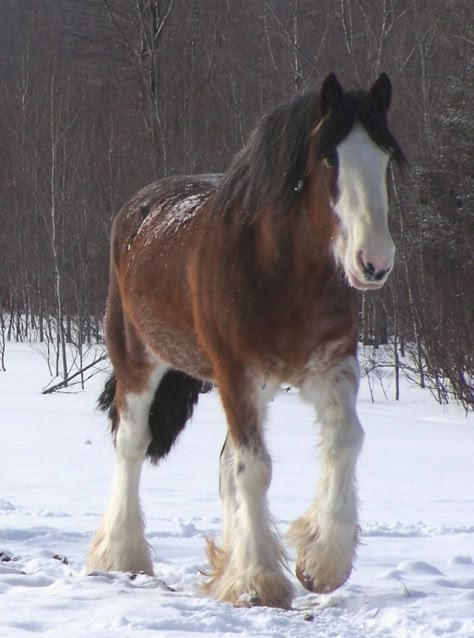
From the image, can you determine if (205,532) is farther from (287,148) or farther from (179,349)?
(287,148)

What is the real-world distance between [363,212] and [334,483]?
108 cm

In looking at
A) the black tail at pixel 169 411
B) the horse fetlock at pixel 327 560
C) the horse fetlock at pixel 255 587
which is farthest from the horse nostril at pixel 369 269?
the black tail at pixel 169 411

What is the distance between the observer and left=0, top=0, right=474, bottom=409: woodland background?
1457 centimetres

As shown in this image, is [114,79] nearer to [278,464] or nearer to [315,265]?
[278,464]

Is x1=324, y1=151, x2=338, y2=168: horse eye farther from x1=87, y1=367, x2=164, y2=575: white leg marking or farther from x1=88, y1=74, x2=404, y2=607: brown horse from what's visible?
x1=87, y1=367, x2=164, y2=575: white leg marking

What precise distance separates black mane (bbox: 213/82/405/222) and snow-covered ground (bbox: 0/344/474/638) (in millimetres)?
1451

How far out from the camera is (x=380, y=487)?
24.3ft

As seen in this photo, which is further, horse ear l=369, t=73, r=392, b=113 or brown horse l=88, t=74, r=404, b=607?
horse ear l=369, t=73, r=392, b=113

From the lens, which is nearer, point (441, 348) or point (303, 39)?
point (441, 348)

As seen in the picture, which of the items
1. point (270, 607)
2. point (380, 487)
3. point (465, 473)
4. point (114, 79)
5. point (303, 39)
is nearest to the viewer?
point (270, 607)

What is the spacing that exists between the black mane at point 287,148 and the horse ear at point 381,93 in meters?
0.03

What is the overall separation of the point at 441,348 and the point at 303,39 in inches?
268

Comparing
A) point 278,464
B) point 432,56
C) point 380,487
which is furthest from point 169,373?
point 432,56

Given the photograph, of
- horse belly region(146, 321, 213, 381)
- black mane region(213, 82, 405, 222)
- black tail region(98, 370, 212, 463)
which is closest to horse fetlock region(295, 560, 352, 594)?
horse belly region(146, 321, 213, 381)
